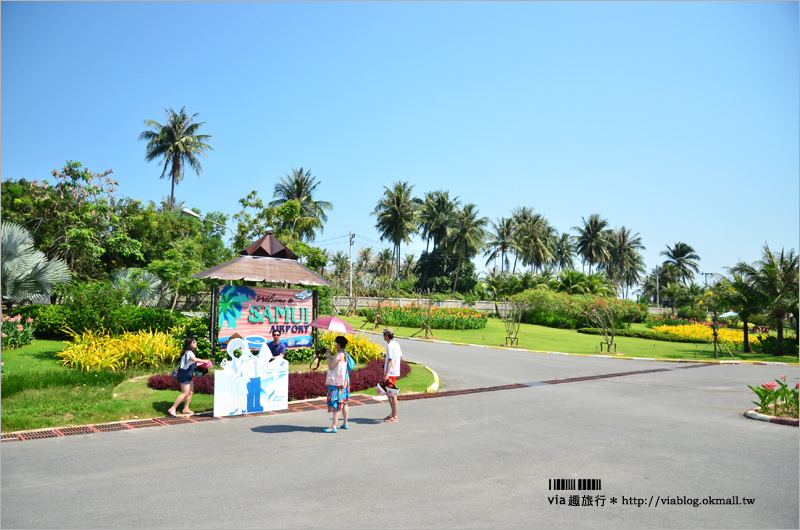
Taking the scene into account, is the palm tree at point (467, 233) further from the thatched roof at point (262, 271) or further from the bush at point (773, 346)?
the thatched roof at point (262, 271)

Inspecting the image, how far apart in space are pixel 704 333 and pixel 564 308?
439 inches

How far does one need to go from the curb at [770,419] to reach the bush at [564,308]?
106 ft

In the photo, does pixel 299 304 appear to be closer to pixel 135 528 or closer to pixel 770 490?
pixel 135 528

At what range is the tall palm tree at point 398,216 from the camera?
6469 cm

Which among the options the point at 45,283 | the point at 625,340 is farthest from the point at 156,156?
the point at 625,340

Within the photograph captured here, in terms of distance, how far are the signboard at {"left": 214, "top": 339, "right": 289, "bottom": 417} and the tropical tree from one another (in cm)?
1228

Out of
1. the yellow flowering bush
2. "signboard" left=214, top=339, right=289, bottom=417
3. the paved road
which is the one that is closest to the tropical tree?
"signboard" left=214, top=339, right=289, bottom=417

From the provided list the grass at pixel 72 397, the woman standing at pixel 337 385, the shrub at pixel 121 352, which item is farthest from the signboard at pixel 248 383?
the shrub at pixel 121 352

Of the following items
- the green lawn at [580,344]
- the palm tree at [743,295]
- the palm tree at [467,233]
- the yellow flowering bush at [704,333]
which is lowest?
the green lawn at [580,344]

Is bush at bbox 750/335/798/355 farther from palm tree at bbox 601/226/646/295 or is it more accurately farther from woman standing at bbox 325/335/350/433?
palm tree at bbox 601/226/646/295

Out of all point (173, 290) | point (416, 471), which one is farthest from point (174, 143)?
point (416, 471)

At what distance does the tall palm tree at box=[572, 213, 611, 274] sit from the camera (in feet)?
255

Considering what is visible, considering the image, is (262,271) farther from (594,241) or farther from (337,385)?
(594,241)

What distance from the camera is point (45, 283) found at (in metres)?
18.3
